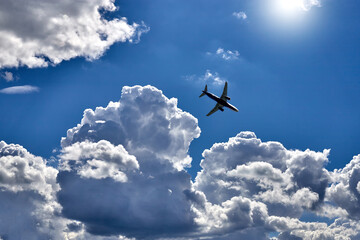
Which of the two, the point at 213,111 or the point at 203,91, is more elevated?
the point at 203,91

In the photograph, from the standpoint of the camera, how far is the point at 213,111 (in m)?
163

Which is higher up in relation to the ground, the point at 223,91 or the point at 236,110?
the point at 223,91

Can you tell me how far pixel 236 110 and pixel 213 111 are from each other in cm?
1336

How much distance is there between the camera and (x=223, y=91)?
6211 inches

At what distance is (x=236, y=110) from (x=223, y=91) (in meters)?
12.2

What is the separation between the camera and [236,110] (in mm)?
155875

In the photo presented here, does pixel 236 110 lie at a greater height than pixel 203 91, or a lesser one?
lesser

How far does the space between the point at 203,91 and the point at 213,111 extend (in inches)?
487

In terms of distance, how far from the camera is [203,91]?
164 m

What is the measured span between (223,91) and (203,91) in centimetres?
1207
